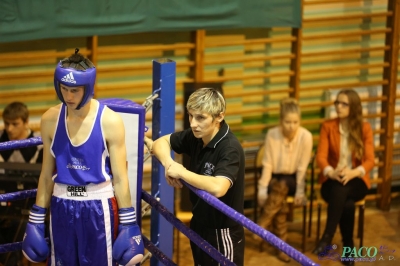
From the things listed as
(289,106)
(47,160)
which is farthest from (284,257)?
(47,160)

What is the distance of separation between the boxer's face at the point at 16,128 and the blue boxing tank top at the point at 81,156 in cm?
178

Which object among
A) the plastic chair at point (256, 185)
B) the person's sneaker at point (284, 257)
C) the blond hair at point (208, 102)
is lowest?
the person's sneaker at point (284, 257)

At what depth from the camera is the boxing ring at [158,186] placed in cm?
296

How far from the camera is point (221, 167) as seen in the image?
10.5 feet

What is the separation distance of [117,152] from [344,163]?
281cm

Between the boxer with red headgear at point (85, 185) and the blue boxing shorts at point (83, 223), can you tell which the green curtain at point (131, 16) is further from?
the blue boxing shorts at point (83, 223)

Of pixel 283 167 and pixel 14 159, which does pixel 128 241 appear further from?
pixel 283 167

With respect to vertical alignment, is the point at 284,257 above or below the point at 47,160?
below

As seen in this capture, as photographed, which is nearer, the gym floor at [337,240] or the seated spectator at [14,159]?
the seated spectator at [14,159]

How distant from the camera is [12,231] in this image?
4902 millimetres

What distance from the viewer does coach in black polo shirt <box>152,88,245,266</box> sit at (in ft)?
10.4

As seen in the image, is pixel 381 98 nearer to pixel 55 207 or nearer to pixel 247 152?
pixel 247 152

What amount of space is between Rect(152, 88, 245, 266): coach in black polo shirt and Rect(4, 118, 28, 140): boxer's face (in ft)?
6.08

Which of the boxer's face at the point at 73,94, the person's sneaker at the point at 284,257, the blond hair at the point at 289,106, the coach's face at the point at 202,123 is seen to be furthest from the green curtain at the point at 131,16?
the coach's face at the point at 202,123
